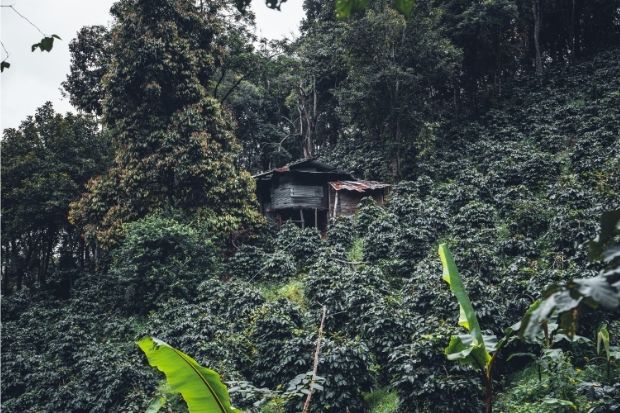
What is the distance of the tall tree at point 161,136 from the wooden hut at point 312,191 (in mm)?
3890

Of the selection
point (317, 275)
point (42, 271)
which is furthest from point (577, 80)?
point (42, 271)

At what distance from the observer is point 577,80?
89.6ft

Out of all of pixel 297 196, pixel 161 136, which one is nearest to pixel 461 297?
pixel 161 136

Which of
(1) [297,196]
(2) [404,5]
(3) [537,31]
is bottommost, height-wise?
(2) [404,5]

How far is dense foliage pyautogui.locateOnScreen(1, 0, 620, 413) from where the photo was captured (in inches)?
360

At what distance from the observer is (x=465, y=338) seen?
17.3 ft

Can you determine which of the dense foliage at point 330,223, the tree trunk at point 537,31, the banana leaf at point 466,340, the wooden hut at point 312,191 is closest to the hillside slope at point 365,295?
the dense foliage at point 330,223

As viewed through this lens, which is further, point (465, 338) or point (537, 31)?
point (537, 31)

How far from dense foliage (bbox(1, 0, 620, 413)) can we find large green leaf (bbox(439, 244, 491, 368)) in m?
0.95

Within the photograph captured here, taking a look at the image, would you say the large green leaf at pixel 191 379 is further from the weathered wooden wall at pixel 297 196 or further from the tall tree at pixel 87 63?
the tall tree at pixel 87 63

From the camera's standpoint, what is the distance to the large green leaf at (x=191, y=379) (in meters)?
4.46

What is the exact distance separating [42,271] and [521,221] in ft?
82.8

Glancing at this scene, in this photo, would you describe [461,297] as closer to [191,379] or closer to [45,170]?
[191,379]

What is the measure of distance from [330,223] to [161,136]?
829 centimetres
